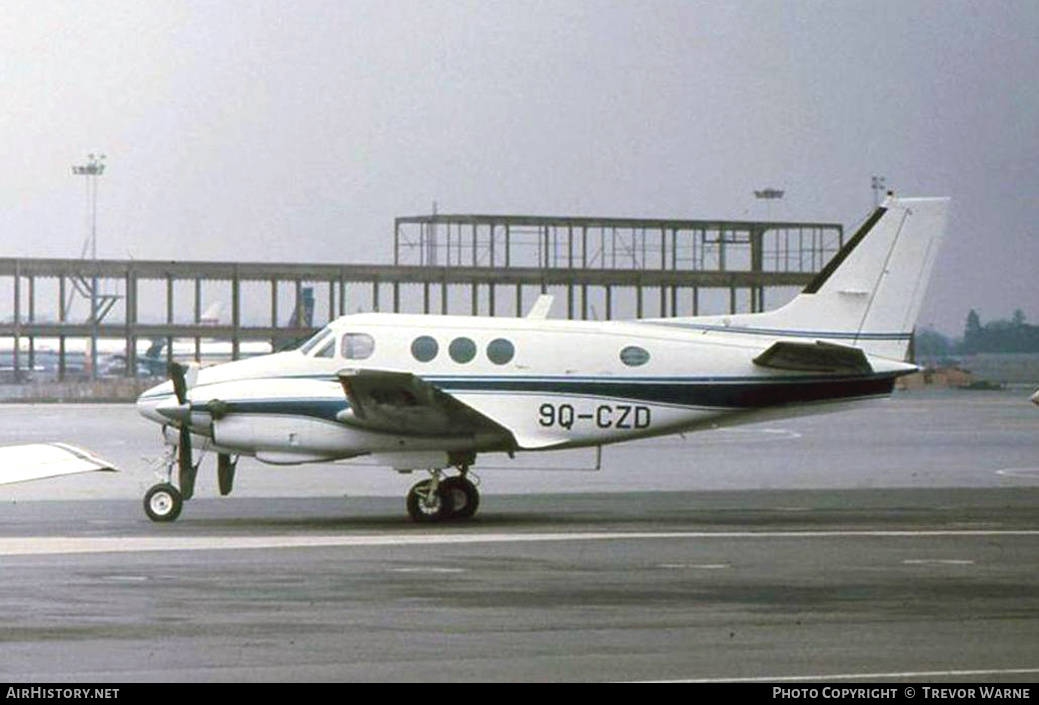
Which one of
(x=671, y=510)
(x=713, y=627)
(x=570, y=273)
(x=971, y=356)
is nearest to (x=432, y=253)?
(x=570, y=273)

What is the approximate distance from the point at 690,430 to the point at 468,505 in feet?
10.4

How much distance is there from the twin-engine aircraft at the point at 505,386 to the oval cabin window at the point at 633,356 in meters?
0.01

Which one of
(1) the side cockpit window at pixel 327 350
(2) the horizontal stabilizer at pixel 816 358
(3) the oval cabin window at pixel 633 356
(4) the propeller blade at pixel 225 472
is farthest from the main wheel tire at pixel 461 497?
(2) the horizontal stabilizer at pixel 816 358

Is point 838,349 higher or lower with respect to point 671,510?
higher

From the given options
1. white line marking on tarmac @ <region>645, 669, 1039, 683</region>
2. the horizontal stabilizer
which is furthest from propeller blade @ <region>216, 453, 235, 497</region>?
white line marking on tarmac @ <region>645, 669, 1039, 683</region>

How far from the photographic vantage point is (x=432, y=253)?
72.9 meters

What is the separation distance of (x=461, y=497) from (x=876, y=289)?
20.4 ft

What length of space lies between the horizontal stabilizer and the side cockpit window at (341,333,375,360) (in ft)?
16.5

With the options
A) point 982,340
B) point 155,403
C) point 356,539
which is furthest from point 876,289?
point 982,340

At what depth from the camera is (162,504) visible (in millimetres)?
25875

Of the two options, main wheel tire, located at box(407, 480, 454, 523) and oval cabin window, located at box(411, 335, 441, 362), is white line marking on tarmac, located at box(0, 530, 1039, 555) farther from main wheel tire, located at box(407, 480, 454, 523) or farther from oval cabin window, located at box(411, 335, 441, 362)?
oval cabin window, located at box(411, 335, 441, 362)

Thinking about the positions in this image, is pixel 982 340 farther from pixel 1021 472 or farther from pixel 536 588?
pixel 536 588
